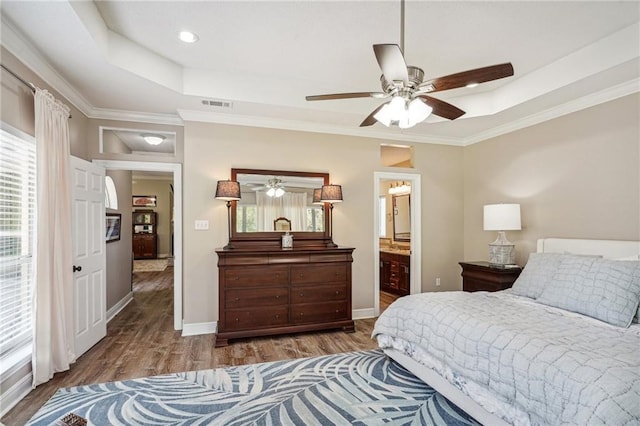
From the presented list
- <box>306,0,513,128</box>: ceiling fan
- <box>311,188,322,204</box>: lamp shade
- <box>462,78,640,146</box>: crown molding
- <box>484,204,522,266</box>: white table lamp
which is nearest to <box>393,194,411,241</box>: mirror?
<box>462,78,640,146</box>: crown molding

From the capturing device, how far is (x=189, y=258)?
4.01m

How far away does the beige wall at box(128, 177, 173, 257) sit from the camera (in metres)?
10.8

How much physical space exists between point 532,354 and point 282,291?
2608 mm

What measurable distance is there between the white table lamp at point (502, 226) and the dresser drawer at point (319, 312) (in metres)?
1.98

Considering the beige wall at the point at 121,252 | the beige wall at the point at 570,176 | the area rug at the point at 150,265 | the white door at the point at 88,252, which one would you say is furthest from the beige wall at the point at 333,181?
the area rug at the point at 150,265

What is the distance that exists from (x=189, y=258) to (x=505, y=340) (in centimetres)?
340

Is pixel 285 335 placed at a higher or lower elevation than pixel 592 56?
lower

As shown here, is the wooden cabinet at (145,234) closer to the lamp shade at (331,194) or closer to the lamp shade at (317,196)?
the lamp shade at (317,196)

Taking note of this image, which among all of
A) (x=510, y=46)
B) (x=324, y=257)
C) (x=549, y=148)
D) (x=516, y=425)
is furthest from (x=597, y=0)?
(x=324, y=257)

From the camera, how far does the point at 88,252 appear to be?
11.6ft

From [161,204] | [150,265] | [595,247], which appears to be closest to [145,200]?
[161,204]

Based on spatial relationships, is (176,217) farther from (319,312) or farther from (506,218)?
(506,218)

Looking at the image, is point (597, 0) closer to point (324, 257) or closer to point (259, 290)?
point (324, 257)

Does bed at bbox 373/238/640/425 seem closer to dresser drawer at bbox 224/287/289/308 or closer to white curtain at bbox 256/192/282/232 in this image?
dresser drawer at bbox 224/287/289/308
